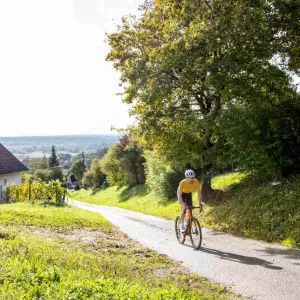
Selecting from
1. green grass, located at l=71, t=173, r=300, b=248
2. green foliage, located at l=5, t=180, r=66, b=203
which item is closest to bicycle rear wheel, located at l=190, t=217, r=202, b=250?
green grass, located at l=71, t=173, r=300, b=248

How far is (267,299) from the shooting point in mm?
5684

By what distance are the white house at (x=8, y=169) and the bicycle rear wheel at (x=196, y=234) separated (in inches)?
1075

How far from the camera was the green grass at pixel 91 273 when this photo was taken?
5.07 meters

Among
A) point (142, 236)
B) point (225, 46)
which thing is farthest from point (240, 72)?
point (142, 236)

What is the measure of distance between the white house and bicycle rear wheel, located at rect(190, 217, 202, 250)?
2731cm

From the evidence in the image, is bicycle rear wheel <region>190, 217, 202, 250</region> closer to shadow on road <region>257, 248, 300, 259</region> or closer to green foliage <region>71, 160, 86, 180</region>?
shadow on road <region>257, 248, 300, 259</region>

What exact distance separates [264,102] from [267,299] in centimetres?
965

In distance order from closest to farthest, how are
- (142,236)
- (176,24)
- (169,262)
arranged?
(169,262), (142,236), (176,24)

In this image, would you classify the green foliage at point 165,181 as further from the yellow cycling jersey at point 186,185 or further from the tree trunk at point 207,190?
the yellow cycling jersey at point 186,185

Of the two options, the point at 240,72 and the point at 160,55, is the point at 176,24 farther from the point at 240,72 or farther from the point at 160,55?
the point at 240,72

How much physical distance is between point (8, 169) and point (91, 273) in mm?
30612

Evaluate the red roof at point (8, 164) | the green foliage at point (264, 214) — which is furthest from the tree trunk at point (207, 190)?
the red roof at point (8, 164)

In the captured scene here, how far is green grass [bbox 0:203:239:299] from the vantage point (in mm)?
5066

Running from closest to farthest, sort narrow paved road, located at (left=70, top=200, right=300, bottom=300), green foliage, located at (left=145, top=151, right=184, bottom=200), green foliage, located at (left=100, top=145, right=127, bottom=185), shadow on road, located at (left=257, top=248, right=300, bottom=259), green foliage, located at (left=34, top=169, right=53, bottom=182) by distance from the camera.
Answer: narrow paved road, located at (left=70, top=200, right=300, bottom=300)
shadow on road, located at (left=257, top=248, right=300, bottom=259)
green foliage, located at (left=145, top=151, right=184, bottom=200)
green foliage, located at (left=100, top=145, right=127, bottom=185)
green foliage, located at (left=34, top=169, right=53, bottom=182)
